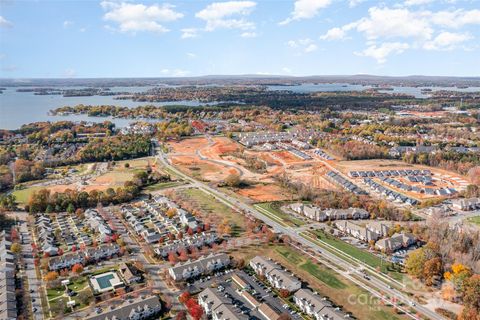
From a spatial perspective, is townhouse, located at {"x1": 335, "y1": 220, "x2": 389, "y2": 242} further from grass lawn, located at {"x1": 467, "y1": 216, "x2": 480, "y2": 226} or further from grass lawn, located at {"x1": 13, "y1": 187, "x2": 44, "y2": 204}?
grass lawn, located at {"x1": 13, "y1": 187, "x2": 44, "y2": 204}

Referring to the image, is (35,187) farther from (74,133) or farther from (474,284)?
(474,284)

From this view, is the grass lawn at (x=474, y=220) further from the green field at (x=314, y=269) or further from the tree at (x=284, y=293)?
the tree at (x=284, y=293)

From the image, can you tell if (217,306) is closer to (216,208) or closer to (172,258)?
(172,258)

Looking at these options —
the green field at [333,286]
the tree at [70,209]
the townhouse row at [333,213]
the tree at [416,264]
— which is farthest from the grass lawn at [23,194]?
the tree at [416,264]

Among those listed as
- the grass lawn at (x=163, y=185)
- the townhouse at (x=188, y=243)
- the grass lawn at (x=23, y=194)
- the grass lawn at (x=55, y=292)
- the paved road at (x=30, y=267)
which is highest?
the townhouse at (x=188, y=243)

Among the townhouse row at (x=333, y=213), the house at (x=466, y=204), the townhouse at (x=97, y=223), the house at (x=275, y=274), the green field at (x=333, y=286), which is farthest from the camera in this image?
the house at (x=466, y=204)
